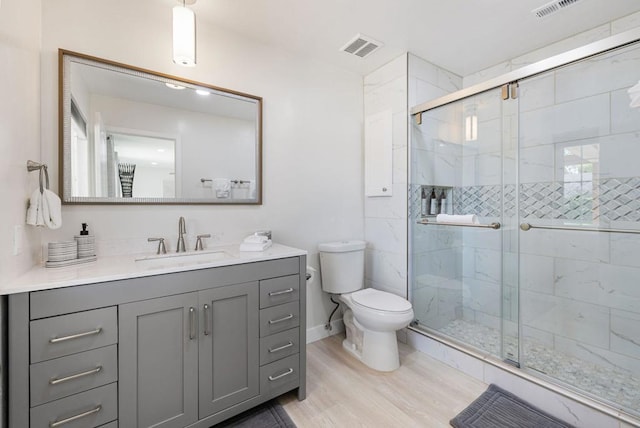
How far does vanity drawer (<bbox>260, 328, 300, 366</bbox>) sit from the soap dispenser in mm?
1008

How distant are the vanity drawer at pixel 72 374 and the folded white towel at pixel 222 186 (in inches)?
41.6

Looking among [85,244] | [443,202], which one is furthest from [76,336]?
[443,202]

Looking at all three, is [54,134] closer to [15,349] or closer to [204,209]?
[204,209]

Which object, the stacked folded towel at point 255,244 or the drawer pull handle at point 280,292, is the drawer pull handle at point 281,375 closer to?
the drawer pull handle at point 280,292

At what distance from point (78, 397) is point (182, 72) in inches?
69.8

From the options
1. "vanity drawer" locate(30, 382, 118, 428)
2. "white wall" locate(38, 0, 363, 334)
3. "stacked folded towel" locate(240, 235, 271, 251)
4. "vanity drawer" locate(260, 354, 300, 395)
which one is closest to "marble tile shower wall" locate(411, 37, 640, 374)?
"white wall" locate(38, 0, 363, 334)

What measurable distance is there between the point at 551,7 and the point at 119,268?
2875 mm

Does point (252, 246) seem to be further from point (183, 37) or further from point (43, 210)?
point (183, 37)

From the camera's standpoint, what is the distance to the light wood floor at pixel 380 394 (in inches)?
60.4

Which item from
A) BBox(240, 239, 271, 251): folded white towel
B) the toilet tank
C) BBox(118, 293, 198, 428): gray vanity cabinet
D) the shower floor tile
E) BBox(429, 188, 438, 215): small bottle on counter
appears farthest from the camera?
BBox(429, 188, 438, 215): small bottle on counter

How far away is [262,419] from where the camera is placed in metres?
1.53

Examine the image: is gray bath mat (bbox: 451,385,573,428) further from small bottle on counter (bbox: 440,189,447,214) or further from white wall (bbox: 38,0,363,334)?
small bottle on counter (bbox: 440,189,447,214)

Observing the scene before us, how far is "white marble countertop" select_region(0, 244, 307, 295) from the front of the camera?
103cm

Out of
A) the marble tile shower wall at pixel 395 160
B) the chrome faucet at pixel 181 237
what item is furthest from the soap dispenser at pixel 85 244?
the marble tile shower wall at pixel 395 160
